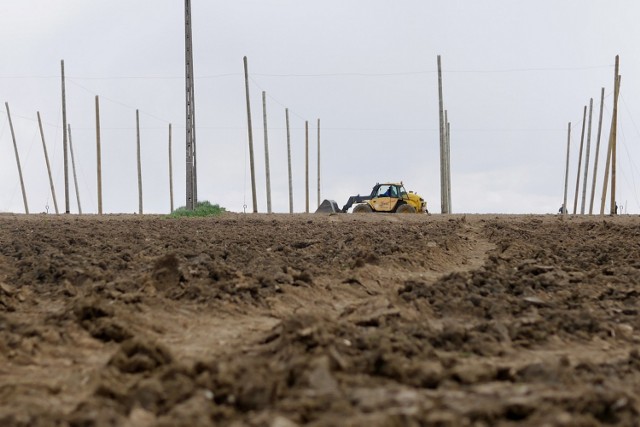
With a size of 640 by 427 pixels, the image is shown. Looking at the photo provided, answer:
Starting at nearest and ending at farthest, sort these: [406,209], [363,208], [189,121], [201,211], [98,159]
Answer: [189,121]
[201,211]
[406,209]
[363,208]
[98,159]

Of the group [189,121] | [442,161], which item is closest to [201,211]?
[189,121]

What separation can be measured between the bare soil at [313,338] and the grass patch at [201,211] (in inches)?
631

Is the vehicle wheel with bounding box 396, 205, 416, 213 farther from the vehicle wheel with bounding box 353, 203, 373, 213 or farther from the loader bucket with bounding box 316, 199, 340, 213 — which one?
the loader bucket with bounding box 316, 199, 340, 213

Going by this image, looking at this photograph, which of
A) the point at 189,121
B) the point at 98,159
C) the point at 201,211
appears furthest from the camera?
the point at 98,159

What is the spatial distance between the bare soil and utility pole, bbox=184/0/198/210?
1641 centimetres

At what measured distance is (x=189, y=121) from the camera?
2934 cm

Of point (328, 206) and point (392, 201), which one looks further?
point (328, 206)

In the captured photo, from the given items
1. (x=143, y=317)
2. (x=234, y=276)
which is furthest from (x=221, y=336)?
(x=234, y=276)

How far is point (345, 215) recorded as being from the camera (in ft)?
99.7

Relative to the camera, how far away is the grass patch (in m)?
29.3

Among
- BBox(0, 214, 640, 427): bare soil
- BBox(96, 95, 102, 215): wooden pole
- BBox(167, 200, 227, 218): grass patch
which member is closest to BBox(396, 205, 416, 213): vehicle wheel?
BBox(167, 200, 227, 218): grass patch

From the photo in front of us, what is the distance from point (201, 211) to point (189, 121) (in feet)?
10.8

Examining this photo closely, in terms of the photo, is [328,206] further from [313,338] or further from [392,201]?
[313,338]

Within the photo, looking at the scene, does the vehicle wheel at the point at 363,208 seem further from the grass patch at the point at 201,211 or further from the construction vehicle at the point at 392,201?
the grass patch at the point at 201,211
